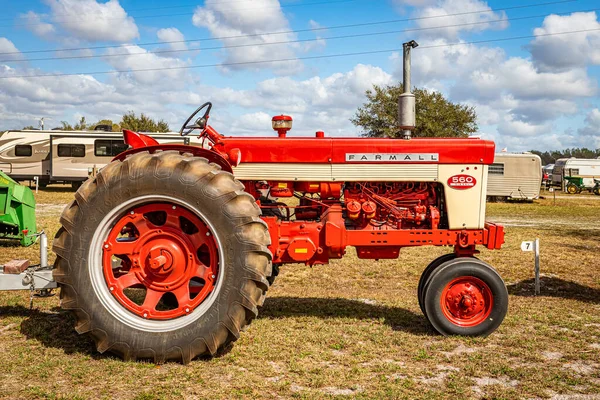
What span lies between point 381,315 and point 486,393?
6.56 feet

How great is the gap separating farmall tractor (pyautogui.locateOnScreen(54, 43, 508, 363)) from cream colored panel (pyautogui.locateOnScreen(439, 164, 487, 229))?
0.03 ft

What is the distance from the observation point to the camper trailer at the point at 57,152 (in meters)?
26.1

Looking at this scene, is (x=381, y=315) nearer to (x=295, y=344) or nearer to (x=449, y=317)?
(x=449, y=317)

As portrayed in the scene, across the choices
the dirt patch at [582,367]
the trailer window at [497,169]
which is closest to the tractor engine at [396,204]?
the dirt patch at [582,367]

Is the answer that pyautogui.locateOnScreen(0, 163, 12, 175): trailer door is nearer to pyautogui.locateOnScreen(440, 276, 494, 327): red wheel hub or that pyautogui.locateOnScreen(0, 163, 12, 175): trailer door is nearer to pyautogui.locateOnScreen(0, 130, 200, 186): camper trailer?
pyautogui.locateOnScreen(0, 130, 200, 186): camper trailer

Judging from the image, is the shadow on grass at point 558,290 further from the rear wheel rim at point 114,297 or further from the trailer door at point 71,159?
the trailer door at point 71,159

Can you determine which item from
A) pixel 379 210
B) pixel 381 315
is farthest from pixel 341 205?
pixel 381 315

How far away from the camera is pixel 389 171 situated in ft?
16.6

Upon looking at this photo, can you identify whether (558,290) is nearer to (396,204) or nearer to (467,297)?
(467,297)

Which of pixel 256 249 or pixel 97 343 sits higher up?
pixel 256 249

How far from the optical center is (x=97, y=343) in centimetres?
416

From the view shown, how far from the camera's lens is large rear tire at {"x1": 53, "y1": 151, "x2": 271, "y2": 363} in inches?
161

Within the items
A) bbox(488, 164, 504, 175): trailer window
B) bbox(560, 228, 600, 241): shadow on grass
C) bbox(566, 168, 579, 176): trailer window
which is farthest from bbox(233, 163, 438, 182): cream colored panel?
bbox(566, 168, 579, 176): trailer window

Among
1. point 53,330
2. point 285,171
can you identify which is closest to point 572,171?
point 285,171
